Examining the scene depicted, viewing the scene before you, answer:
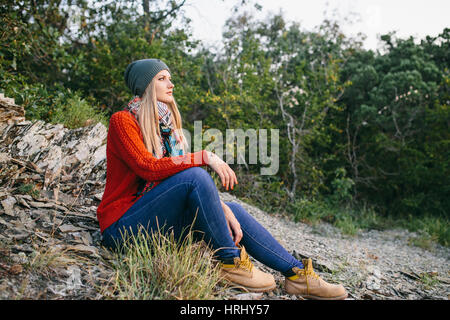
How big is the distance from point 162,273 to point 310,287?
2.90 feet

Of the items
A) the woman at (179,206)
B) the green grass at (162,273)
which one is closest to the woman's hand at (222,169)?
the woman at (179,206)

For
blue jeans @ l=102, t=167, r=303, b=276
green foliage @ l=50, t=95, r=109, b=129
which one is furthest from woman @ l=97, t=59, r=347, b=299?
green foliage @ l=50, t=95, r=109, b=129

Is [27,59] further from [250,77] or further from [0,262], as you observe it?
[0,262]

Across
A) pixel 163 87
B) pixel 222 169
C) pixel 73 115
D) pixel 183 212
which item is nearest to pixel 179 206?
pixel 183 212

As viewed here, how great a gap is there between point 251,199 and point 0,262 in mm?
4301

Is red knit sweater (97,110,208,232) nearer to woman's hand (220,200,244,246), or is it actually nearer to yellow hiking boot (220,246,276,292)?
woman's hand (220,200,244,246)

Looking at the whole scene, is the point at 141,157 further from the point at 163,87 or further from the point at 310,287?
the point at 310,287

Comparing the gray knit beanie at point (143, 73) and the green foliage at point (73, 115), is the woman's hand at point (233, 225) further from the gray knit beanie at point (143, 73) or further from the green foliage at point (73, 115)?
the green foliage at point (73, 115)

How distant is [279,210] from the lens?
5.81 m

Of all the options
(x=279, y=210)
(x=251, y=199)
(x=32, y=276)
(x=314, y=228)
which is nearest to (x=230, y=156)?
(x=251, y=199)

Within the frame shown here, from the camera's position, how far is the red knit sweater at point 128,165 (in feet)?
6.00

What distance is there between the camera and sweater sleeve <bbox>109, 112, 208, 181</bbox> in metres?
1.82

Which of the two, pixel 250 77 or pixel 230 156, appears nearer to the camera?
pixel 230 156
